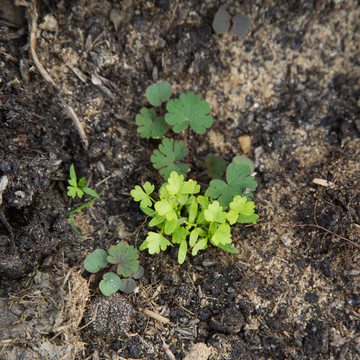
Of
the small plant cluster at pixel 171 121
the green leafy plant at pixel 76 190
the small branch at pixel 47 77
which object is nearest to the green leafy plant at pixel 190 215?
the small plant cluster at pixel 171 121

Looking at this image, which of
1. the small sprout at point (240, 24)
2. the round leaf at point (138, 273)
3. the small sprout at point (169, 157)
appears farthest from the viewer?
the small sprout at point (240, 24)

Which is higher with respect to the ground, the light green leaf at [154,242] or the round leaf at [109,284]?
the light green leaf at [154,242]

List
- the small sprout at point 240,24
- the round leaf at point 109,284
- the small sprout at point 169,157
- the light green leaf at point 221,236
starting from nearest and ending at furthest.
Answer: the light green leaf at point 221,236, the round leaf at point 109,284, the small sprout at point 169,157, the small sprout at point 240,24

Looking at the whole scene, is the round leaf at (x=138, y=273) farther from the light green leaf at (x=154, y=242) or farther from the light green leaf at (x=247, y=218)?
the light green leaf at (x=247, y=218)

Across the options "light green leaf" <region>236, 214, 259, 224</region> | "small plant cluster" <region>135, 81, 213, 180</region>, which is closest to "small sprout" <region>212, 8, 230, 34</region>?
"small plant cluster" <region>135, 81, 213, 180</region>

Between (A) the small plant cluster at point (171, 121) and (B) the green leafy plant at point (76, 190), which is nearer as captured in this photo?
(B) the green leafy plant at point (76, 190)

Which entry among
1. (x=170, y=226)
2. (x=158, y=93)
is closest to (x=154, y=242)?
(x=170, y=226)

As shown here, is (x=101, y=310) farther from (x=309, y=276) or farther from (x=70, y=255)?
(x=309, y=276)

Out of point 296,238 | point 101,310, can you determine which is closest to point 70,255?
point 101,310
